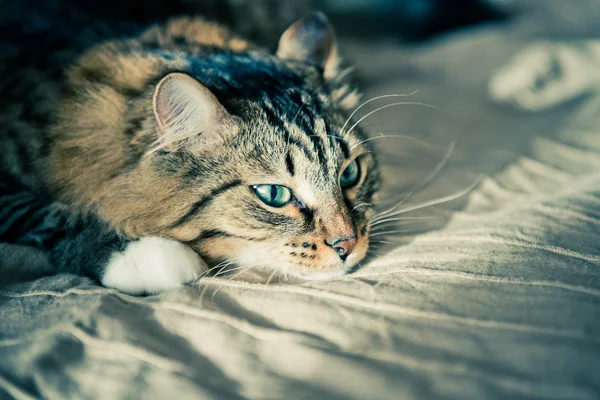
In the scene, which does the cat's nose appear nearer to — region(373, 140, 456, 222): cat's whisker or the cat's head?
the cat's head

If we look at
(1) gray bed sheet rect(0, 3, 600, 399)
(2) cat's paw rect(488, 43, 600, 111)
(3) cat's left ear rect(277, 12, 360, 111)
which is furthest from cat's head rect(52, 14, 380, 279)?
(2) cat's paw rect(488, 43, 600, 111)

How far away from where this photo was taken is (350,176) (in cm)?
115

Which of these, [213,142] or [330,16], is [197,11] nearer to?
[330,16]

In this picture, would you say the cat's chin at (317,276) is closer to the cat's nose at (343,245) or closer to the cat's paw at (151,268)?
the cat's nose at (343,245)

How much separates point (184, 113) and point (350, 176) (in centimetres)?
42

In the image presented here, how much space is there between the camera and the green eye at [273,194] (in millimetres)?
1016

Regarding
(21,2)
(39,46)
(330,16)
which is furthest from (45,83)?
(330,16)

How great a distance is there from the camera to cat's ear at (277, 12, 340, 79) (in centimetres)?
128

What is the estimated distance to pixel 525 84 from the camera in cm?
194

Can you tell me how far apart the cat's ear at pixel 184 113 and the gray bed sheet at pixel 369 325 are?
0.31 metres

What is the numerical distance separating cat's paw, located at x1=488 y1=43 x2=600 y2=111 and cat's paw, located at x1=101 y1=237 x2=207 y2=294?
5.03 feet

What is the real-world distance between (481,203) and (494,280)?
475 mm

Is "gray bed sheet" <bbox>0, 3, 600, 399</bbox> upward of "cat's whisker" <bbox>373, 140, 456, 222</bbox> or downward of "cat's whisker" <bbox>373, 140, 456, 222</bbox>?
downward

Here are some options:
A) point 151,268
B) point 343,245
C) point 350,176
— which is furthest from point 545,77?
point 151,268
